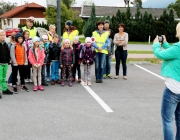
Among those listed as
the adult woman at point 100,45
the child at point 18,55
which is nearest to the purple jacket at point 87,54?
the adult woman at point 100,45

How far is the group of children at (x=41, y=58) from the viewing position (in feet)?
23.9

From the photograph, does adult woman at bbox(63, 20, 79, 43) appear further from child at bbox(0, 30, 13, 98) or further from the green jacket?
the green jacket

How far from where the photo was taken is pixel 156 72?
35.5ft

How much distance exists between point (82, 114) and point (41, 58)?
2.77m

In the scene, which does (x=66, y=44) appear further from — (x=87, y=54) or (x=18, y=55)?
(x=18, y=55)

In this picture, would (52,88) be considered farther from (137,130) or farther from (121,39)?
(137,130)

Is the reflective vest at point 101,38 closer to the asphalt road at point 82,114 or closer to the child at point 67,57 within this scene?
the child at point 67,57

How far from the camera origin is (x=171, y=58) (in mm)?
3529

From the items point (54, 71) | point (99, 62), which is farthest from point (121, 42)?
point (54, 71)

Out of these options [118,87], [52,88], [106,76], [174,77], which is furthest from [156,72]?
[174,77]

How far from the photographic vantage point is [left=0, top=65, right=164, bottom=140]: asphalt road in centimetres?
464

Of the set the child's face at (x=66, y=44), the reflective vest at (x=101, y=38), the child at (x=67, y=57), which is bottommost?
the child at (x=67, y=57)

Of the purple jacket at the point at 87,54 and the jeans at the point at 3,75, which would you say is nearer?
the jeans at the point at 3,75

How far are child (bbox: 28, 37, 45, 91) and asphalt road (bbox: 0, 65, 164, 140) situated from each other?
0.35 meters
